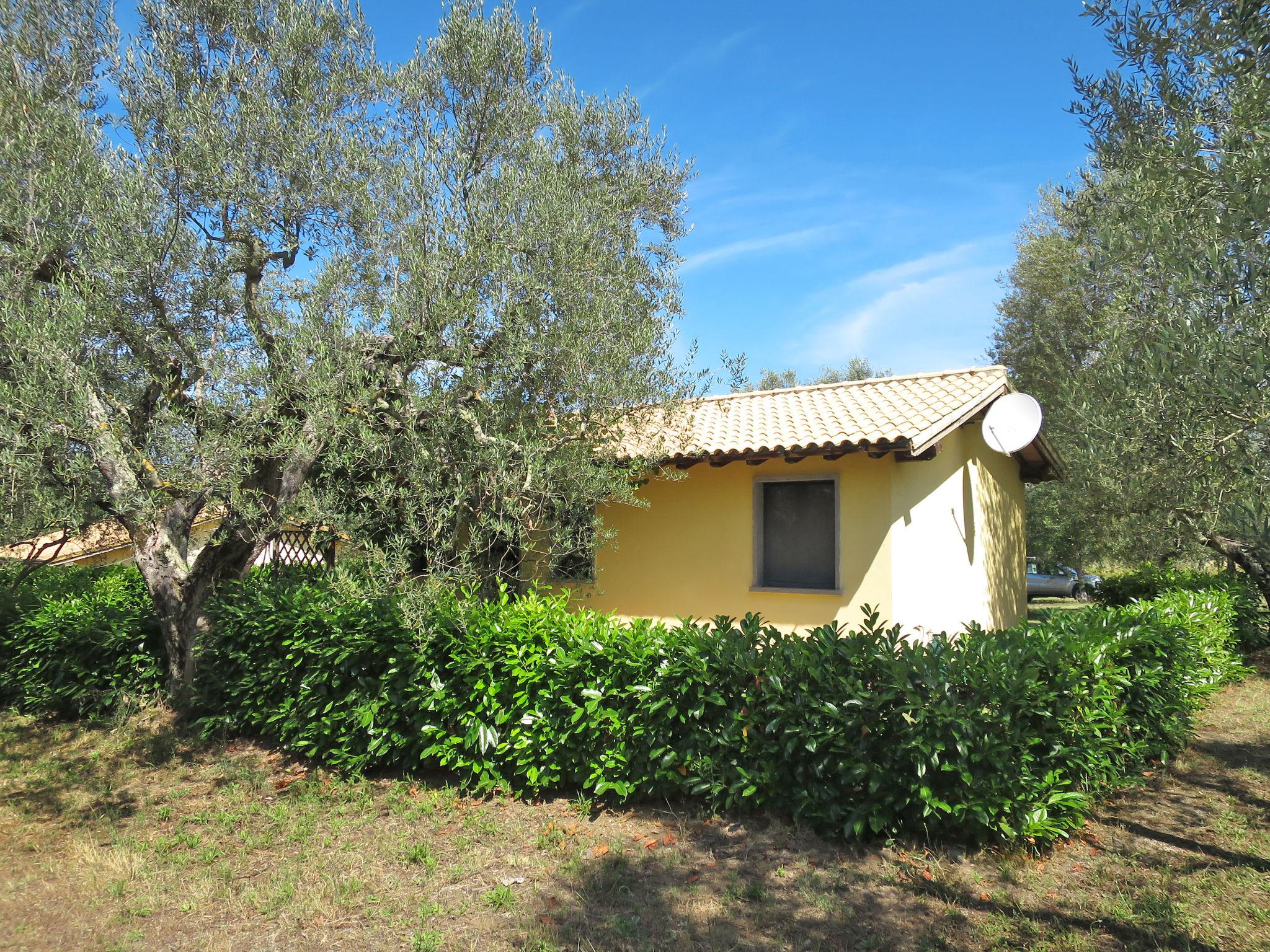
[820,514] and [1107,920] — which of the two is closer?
[1107,920]

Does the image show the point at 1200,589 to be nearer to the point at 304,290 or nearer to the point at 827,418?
the point at 827,418

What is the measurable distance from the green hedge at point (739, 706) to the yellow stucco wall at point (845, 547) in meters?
2.26

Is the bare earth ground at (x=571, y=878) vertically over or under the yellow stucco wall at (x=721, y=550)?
under

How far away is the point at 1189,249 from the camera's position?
3.80m

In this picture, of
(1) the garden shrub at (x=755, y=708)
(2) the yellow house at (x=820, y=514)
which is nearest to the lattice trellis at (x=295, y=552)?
(1) the garden shrub at (x=755, y=708)

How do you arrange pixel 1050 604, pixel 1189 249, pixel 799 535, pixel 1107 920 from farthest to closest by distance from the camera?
pixel 1050 604 < pixel 799 535 < pixel 1107 920 < pixel 1189 249

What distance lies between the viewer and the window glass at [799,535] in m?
9.26

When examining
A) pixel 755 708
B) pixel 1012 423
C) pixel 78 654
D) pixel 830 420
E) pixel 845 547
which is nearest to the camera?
pixel 755 708

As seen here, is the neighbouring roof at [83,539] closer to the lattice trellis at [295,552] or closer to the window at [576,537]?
the lattice trellis at [295,552]

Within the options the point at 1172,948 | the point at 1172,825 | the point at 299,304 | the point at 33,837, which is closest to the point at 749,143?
the point at 299,304

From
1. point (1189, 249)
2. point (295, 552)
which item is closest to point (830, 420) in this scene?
point (1189, 249)

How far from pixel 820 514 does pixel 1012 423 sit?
8.42 feet

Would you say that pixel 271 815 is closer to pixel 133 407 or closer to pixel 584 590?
pixel 133 407

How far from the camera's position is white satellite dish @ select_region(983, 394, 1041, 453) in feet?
29.7
